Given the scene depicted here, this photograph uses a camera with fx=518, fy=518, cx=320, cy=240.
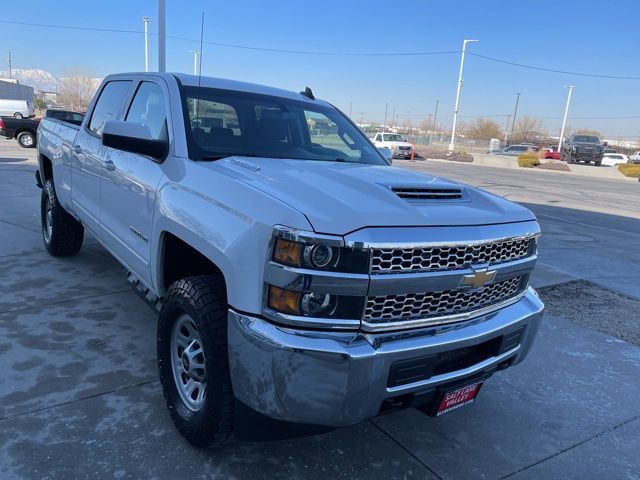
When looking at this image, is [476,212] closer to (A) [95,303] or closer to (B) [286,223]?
(B) [286,223]

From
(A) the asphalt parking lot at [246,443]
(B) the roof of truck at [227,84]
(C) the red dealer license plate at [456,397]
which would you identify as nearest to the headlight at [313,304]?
(C) the red dealer license plate at [456,397]

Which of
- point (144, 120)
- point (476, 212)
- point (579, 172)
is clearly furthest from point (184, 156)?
point (579, 172)

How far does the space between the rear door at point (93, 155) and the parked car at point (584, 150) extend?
1369 inches

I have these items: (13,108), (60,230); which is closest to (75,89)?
(13,108)

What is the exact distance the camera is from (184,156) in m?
2.93

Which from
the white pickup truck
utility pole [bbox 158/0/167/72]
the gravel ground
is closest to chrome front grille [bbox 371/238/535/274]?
the white pickup truck

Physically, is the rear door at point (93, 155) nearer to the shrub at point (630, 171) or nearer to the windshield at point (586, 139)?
the shrub at point (630, 171)

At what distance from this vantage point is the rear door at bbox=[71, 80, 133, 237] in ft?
13.3

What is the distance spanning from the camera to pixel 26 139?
20.5m

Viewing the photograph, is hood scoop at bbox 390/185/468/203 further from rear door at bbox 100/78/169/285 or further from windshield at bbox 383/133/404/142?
windshield at bbox 383/133/404/142

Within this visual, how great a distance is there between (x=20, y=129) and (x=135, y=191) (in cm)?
2037

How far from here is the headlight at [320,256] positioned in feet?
6.51

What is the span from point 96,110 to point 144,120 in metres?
1.34

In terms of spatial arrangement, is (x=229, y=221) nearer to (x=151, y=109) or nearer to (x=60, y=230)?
(x=151, y=109)
